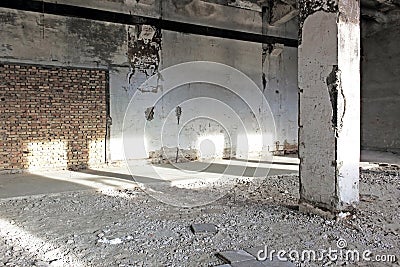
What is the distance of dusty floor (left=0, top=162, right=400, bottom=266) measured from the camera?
2.78m

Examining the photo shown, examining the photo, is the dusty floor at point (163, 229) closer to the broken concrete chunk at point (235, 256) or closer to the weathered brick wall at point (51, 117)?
the broken concrete chunk at point (235, 256)

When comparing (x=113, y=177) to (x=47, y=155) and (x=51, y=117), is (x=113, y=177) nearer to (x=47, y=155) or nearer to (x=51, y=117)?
(x=47, y=155)

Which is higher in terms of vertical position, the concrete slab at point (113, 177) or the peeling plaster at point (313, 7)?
the peeling plaster at point (313, 7)

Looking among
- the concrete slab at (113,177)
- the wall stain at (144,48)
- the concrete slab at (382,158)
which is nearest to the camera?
the concrete slab at (113,177)

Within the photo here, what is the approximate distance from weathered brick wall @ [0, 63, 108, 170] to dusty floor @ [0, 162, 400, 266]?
234cm

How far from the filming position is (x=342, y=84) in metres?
3.58

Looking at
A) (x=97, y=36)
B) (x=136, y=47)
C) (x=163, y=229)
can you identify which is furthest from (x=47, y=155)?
(x=163, y=229)

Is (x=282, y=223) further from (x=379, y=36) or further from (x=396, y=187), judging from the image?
(x=379, y=36)

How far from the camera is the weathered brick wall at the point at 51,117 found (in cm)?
660

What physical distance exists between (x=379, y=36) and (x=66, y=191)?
9752 mm

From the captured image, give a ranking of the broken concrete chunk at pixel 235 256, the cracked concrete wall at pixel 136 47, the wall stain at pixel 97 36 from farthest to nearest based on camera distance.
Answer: the wall stain at pixel 97 36 < the cracked concrete wall at pixel 136 47 < the broken concrete chunk at pixel 235 256

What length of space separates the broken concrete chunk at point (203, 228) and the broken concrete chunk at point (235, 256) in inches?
21.4

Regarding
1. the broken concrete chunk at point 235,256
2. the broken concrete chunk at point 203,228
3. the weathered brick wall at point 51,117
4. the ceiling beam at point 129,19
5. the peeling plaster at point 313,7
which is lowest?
the broken concrete chunk at point 235,256

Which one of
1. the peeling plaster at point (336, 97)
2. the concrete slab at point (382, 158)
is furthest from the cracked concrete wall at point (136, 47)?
the peeling plaster at point (336, 97)
